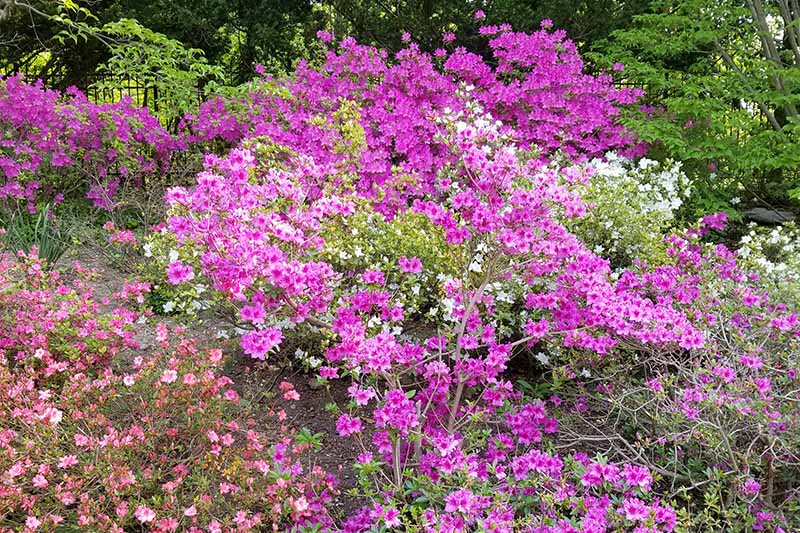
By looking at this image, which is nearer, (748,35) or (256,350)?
(256,350)

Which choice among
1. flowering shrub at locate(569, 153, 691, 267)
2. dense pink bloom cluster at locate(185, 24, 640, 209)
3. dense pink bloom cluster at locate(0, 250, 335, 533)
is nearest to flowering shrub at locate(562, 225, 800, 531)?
flowering shrub at locate(569, 153, 691, 267)

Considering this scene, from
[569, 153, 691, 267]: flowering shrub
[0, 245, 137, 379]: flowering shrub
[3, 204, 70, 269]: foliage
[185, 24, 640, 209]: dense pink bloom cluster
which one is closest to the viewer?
[0, 245, 137, 379]: flowering shrub

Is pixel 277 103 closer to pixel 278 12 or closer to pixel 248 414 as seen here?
pixel 278 12

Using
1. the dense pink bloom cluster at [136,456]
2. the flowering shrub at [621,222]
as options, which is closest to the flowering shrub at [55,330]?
the dense pink bloom cluster at [136,456]

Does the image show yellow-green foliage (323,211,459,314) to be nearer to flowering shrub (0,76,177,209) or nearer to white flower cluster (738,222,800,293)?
white flower cluster (738,222,800,293)

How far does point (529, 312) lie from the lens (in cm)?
323

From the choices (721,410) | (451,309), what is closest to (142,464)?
(451,309)

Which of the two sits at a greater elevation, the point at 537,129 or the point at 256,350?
the point at 537,129

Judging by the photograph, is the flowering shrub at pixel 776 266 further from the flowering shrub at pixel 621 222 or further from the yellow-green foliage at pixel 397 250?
the yellow-green foliage at pixel 397 250

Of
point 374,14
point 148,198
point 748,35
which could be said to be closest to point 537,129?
point 748,35

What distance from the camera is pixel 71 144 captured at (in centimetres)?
477

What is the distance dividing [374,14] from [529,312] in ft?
13.7

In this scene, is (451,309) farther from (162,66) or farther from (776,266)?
(162,66)

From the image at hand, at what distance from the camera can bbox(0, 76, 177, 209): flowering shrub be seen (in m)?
4.55
